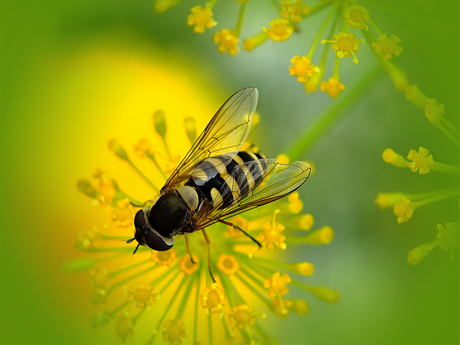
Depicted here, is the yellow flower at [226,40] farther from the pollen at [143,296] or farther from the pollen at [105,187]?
the pollen at [143,296]

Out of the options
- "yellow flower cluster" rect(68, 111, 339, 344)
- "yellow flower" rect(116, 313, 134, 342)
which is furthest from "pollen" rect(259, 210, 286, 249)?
"yellow flower" rect(116, 313, 134, 342)

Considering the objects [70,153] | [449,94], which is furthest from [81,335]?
[449,94]

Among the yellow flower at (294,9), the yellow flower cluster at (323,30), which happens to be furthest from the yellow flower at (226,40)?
the yellow flower at (294,9)

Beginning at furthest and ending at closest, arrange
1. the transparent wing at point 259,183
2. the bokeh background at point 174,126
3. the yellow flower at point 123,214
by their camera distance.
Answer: the bokeh background at point 174,126
the yellow flower at point 123,214
the transparent wing at point 259,183

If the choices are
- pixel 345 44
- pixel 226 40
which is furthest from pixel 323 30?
pixel 226 40

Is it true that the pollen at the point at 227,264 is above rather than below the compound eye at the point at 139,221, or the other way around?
below

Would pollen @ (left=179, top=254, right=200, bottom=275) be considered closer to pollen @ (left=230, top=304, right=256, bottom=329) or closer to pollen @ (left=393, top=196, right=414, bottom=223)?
pollen @ (left=230, top=304, right=256, bottom=329)
